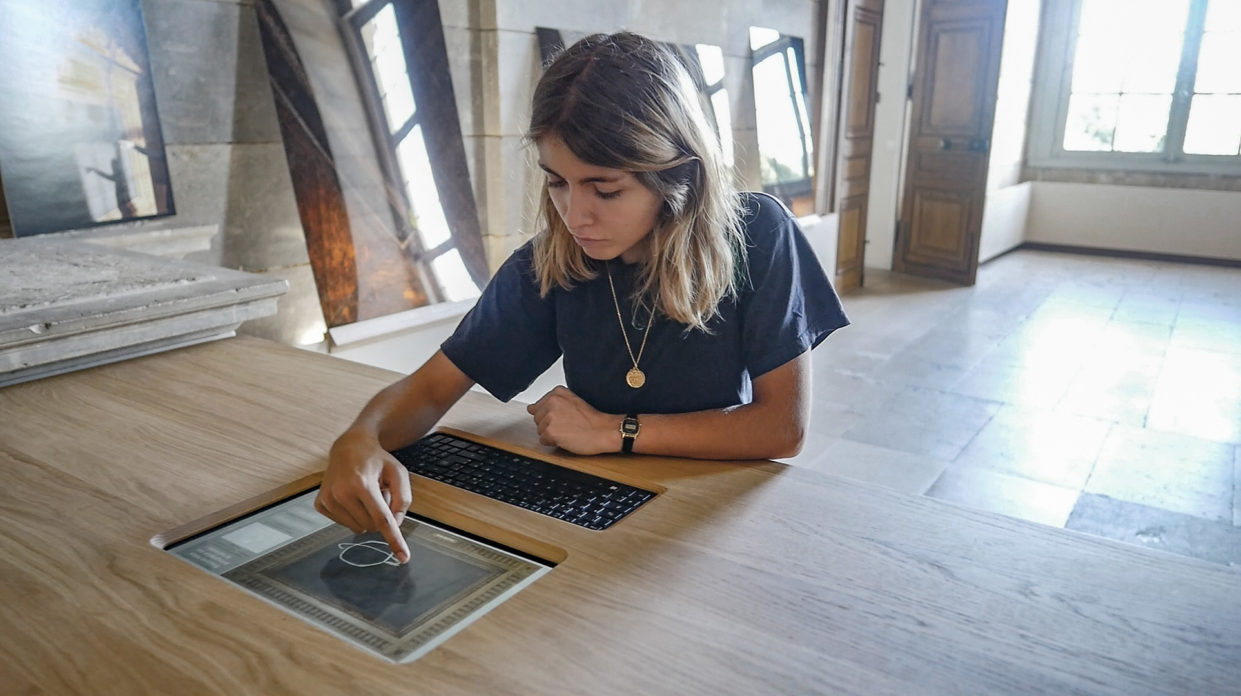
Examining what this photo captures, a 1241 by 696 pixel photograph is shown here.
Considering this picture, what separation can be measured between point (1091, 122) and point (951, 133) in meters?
2.13

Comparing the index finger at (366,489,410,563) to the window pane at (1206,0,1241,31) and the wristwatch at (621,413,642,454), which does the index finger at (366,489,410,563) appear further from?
the window pane at (1206,0,1241,31)

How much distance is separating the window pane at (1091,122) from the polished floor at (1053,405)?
1.90m

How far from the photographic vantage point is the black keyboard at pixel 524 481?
38.5 inches

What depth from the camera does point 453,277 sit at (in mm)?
3037

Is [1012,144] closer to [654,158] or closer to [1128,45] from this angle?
[1128,45]

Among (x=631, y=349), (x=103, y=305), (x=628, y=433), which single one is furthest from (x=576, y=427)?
(x=103, y=305)

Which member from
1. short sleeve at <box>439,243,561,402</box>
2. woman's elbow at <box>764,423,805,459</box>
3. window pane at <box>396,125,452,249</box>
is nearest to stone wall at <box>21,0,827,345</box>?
window pane at <box>396,125,452,249</box>

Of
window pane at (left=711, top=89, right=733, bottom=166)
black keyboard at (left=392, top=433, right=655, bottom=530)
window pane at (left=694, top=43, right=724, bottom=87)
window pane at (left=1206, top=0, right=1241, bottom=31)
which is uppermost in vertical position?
window pane at (left=1206, top=0, right=1241, bottom=31)

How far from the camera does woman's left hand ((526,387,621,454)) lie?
1133mm

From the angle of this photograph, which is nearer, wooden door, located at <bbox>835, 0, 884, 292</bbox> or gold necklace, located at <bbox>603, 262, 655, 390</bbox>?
gold necklace, located at <bbox>603, 262, 655, 390</bbox>

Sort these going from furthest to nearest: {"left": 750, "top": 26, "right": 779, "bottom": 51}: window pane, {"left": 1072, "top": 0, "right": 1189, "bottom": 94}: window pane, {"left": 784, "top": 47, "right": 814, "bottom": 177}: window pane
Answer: {"left": 1072, "top": 0, "right": 1189, "bottom": 94}: window pane
{"left": 784, "top": 47, "right": 814, "bottom": 177}: window pane
{"left": 750, "top": 26, "right": 779, "bottom": 51}: window pane

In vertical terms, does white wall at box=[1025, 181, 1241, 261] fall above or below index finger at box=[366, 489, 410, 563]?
below

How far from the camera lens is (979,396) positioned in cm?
387

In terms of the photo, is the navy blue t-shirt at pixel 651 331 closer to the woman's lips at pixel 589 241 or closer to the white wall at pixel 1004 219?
the woman's lips at pixel 589 241
